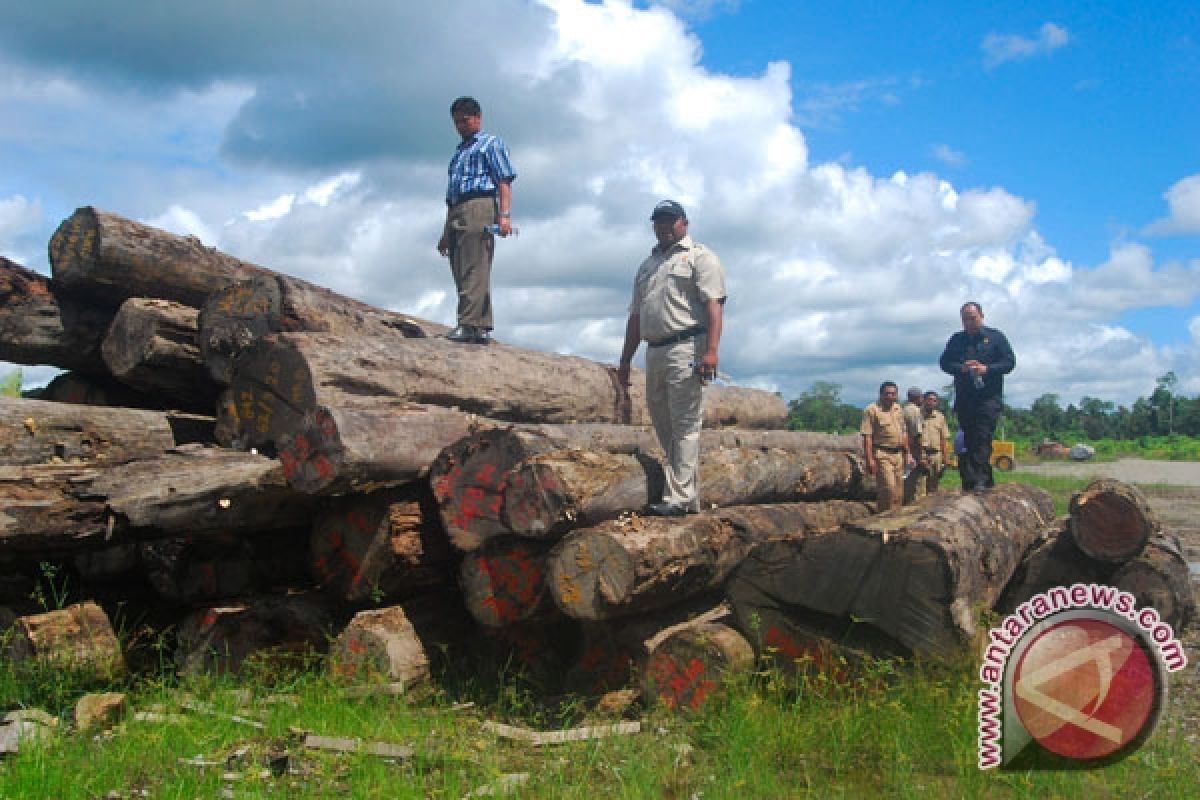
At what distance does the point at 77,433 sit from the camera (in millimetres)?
6246

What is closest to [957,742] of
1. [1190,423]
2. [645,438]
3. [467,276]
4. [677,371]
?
[677,371]

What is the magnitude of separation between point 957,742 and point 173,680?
4.42 meters

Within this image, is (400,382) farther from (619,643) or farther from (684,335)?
(619,643)

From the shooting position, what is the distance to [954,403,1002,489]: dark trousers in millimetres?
8750

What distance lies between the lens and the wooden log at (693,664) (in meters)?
5.02

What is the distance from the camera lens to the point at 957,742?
4.26 metres

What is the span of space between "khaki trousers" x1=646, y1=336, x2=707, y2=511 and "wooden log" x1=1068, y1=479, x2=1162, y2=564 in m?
3.42

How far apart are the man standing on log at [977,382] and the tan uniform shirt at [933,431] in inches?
118

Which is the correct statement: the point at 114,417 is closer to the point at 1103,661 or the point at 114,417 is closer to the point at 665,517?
the point at 665,517

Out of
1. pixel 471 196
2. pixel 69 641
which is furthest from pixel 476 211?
pixel 69 641

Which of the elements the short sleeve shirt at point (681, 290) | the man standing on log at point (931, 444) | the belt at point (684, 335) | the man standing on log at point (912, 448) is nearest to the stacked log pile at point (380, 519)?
the belt at point (684, 335)

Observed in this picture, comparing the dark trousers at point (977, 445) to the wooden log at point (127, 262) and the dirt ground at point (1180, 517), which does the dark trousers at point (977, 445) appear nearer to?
the dirt ground at point (1180, 517)

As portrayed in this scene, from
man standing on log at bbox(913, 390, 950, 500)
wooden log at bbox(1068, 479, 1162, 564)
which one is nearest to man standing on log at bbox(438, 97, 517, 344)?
wooden log at bbox(1068, 479, 1162, 564)

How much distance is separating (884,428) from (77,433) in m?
7.15
